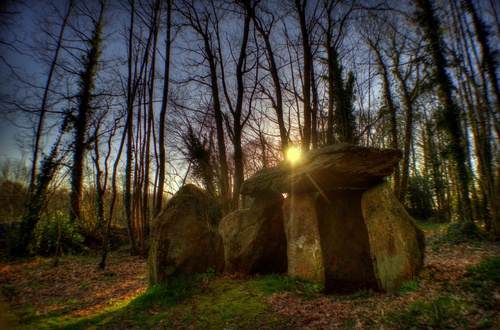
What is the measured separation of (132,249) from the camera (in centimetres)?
1155

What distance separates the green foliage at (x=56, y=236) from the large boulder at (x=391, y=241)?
10532 mm

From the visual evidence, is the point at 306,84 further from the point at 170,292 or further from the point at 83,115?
the point at 83,115

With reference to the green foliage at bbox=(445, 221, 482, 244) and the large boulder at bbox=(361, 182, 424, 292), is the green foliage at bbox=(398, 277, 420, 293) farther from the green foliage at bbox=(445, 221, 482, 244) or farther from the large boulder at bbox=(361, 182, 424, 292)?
the green foliage at bbox=(445, 221, 482, 244)

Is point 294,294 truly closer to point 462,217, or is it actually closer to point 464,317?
point 464,317

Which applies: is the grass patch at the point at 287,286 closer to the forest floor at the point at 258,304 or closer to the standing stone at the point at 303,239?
the forest floor at the point at 258,304

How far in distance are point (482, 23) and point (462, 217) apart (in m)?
8.15

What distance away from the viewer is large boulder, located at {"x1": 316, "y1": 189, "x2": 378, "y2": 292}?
257 inches

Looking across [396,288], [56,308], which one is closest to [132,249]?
[56,308]

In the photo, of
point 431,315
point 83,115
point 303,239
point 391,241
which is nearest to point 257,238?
point 303,239

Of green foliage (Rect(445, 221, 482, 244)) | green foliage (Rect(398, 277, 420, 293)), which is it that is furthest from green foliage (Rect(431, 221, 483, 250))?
green foliage (Rect(398, 277, 420, 293))

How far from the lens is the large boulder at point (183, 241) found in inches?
223

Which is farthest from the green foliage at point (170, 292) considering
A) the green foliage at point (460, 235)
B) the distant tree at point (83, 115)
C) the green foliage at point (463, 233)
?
the distant tree at point (83, 115)

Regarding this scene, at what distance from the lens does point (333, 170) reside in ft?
19.1

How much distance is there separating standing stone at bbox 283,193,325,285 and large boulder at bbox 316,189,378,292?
0.82 m
